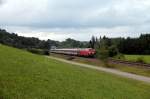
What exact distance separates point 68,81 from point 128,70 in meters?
32.8

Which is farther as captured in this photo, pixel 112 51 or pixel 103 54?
pixel 112 51

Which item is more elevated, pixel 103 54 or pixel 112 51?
pixel 112 51

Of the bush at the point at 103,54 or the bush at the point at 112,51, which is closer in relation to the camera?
the bush at the point at 103,54

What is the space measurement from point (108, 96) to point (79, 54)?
61808 mm

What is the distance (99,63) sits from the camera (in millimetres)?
62812

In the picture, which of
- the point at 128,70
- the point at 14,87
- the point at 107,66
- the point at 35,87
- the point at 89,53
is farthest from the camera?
the point at 89,53

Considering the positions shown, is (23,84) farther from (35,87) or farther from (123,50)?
(123,50)

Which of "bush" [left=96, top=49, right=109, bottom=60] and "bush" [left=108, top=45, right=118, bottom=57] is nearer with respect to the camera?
"bush" [left=96, top=49, right=109, bottom=60]

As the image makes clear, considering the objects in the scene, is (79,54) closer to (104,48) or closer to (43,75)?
(104,48)

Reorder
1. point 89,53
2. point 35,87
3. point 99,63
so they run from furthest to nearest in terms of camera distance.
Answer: point 89,53 < point 99,63 < point 35,87

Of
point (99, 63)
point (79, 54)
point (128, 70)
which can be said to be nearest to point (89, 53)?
point (79, 54)

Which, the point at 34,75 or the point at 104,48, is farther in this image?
the point at 104,48

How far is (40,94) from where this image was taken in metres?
12.4

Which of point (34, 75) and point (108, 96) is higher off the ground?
point (34, 75)
